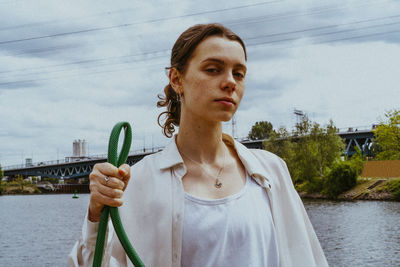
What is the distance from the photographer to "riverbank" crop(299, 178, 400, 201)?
120ft

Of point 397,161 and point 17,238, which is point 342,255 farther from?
point 397,161

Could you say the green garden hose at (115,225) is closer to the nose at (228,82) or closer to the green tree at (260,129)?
the nose at (228,82)

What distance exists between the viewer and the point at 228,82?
65.9 inches

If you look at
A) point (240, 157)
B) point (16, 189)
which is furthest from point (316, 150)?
point (16, 189)

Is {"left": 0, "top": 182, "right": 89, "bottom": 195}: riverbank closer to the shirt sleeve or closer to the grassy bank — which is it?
the grassy bank

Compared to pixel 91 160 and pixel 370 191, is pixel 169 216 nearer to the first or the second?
pixel 370 191

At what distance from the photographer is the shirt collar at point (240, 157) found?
68.5 inches

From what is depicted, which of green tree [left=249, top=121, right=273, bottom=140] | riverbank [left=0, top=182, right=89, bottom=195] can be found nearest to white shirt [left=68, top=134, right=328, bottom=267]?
green tree [left=249, top=121, right=273, bottom=140]

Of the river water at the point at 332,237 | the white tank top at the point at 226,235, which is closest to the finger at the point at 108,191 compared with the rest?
the white tank top at the point at 226,235

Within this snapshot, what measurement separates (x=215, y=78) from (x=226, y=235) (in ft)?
1.88

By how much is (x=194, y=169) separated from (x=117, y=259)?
1.48 ft

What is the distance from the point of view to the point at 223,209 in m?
1.64

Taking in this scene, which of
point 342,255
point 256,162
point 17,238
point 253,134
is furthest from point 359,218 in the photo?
point 253,134

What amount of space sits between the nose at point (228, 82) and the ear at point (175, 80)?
24 cm
